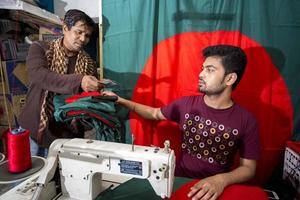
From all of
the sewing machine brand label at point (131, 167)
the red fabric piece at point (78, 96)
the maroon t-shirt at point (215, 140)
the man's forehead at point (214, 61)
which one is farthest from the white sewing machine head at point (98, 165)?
the man's forehead at point (214, 61)

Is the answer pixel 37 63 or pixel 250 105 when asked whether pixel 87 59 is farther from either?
pixel 250 105

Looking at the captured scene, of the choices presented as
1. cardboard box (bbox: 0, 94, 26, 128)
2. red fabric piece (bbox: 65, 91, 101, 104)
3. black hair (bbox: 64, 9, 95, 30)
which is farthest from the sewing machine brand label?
cardboard box (bbox: 0, 94, 26, 128)

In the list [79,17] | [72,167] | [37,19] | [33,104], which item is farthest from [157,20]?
[37,19]

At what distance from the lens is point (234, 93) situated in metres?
1.63

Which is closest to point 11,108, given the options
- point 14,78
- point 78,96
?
point 14,78

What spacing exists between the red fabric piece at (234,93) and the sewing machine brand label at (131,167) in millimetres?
879

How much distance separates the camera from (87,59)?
1.49 m

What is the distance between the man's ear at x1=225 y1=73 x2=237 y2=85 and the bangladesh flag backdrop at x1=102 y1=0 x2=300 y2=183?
1.09 feet

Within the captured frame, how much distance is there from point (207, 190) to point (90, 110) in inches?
23.8

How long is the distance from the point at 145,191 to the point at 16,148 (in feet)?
1.71

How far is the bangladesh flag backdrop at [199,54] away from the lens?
1561mm

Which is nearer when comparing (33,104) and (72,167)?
(72,167)

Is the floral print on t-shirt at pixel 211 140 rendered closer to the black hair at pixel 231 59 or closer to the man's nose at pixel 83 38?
the black hair at pixel 231 59

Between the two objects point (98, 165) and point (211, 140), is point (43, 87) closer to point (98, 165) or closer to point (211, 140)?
point (98, 165)
